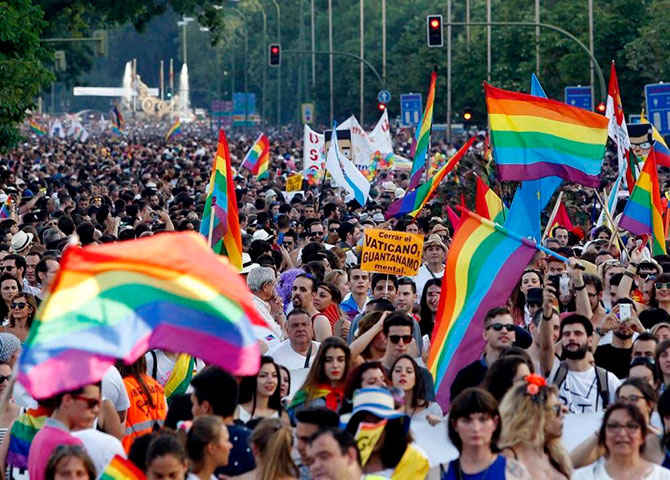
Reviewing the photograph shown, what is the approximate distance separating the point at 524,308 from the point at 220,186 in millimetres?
3136

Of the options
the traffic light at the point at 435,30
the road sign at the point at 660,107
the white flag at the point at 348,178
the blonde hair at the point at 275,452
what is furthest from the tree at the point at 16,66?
the blonde hair at the point at 275,452

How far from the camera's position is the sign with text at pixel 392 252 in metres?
13.1

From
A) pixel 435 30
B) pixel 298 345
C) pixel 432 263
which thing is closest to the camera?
pixel 298 345

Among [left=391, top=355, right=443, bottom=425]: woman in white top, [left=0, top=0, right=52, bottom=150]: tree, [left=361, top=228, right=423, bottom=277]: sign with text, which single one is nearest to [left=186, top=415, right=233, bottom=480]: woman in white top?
[left=391, top=355, right=443, bottom=425]: woman in white top

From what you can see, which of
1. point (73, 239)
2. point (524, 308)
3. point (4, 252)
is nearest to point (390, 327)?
point (524, 308)

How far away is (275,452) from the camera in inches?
278

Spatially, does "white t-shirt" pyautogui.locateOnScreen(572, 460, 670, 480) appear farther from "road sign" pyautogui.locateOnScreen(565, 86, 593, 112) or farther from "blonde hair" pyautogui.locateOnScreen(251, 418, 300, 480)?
"road sign" pyautogui.locateOnScreen(565, 86, 593, 112)

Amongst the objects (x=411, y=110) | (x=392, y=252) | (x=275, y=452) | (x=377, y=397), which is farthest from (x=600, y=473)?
(x=411, y=110)

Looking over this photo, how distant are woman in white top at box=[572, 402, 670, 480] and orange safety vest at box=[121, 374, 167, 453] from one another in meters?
2.44

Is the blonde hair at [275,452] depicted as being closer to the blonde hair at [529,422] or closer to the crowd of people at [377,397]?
the crowd of people at [377,397]

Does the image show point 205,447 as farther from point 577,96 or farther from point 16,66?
point 577,96

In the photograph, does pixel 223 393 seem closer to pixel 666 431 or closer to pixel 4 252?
pixel 666 431

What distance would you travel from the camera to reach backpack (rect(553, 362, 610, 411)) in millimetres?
8945

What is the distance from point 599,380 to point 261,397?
1.73 m
